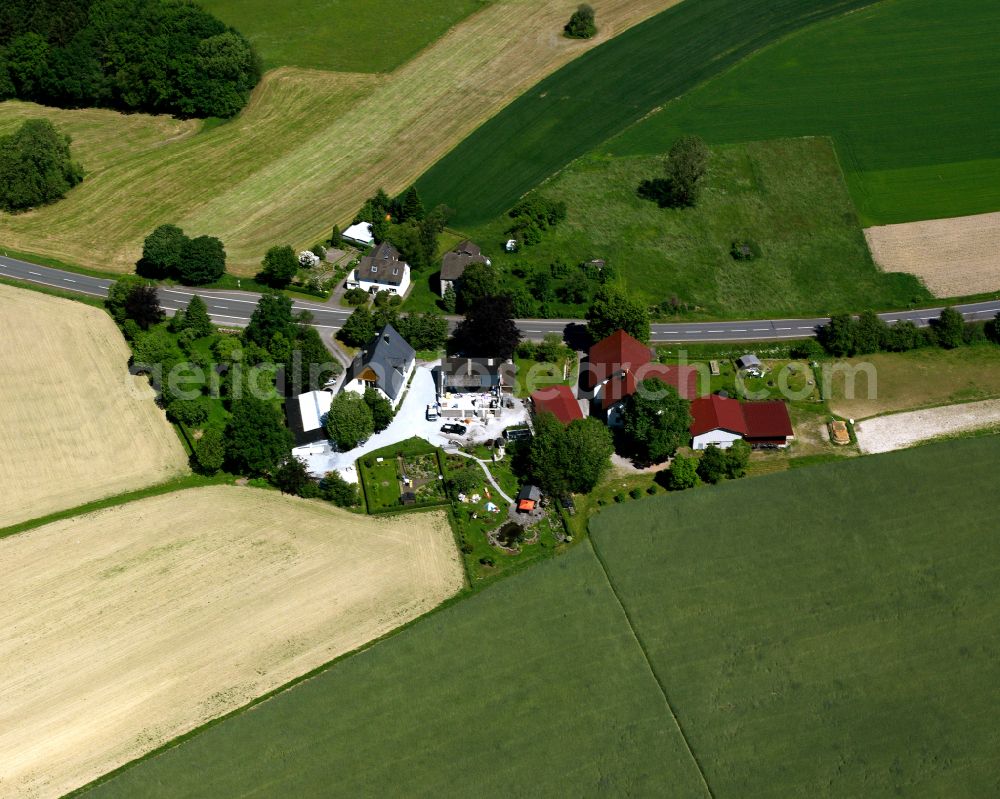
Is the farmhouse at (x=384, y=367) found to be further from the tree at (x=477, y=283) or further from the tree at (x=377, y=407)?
the tree at (x=477, y=283)

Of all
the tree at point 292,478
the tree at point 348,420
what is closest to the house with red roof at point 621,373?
the tree at point 348,420

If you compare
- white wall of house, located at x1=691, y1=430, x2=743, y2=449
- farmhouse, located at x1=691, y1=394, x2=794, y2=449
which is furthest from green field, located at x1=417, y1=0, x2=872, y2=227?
white wall of house, located at x1=691, y1=430, x2=743, y2=449

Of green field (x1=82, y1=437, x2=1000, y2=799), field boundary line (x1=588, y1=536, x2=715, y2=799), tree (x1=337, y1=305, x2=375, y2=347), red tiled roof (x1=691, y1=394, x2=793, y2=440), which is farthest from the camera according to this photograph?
tree (x1=337, y1=305, x2=375, y2=347)

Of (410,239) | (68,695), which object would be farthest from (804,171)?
(68,695)

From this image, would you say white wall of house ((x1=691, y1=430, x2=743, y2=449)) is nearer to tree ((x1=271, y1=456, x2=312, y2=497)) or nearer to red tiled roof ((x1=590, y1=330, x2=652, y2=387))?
red tiled roof ((x1=590, y1=330, x2=652, y2=387))

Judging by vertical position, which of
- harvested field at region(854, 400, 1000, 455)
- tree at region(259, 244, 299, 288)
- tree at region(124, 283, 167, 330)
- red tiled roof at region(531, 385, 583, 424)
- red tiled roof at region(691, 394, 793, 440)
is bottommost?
harvested field at region(854, 400, 1000, 455)
